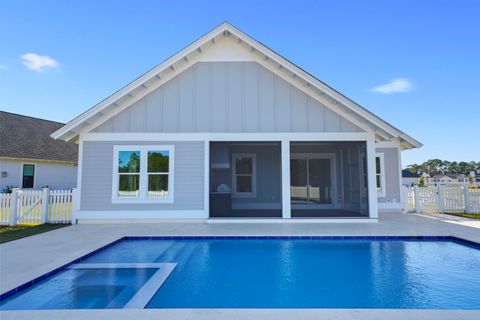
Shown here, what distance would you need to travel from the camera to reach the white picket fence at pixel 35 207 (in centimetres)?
990

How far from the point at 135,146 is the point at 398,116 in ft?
82.3

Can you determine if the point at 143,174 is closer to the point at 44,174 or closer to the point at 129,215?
the point at 129,215

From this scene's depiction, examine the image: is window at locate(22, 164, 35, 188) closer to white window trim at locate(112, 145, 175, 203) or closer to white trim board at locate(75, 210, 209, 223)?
white trim board at locate(75, 210, 209, 223)

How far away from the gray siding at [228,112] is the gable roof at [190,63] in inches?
11.4

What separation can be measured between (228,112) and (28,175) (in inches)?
700

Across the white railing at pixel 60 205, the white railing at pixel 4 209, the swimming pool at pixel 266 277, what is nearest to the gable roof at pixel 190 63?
the white railing at pixel 60 205

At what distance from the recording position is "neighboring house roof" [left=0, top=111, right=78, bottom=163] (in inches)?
754

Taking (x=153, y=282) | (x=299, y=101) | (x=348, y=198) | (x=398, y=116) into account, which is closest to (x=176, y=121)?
(x=299, y=101)

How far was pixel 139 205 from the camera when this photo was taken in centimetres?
993

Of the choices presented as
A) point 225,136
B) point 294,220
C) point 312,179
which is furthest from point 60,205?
point 312,179

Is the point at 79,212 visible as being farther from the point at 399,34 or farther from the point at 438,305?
the point at 399,34

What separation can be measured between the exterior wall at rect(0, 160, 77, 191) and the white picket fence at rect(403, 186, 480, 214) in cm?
2369

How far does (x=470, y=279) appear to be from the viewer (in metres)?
4.82

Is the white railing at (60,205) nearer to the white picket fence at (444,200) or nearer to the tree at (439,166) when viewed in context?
the white picket fence at (444,200)
